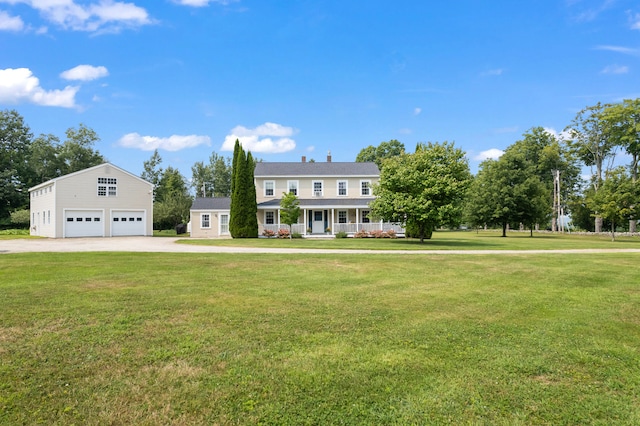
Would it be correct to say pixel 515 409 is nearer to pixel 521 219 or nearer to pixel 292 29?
pixel 292 29

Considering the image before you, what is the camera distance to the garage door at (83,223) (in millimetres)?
32250

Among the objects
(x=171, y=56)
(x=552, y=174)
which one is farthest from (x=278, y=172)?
(x=552, y=174)

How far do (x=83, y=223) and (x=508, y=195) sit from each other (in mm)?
41754

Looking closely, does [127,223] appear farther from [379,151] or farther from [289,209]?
[379,151]

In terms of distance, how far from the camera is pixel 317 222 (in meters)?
33.2

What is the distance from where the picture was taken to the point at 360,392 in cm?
359

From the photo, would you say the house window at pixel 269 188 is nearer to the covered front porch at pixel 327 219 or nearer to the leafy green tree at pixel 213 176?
the covered front porch at pixel 327 219

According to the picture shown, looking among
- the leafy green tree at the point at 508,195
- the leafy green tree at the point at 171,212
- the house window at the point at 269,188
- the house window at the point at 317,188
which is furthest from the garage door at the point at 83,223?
the leafy green tree at the point at 508,195

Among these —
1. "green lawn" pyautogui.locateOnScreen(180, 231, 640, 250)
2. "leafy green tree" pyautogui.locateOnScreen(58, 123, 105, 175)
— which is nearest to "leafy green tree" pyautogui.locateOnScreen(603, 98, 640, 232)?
"green lawn" pyautogui.locateOnScreen(180, 231, 640, 250)

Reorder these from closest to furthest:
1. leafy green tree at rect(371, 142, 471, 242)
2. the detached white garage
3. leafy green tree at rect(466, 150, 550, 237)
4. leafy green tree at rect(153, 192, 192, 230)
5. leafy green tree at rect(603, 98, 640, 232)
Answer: leafy green tree at rect(371, 142, 471, 242) < the detached white garage < leafy green tree at rect(466, 150, 550, 237) < leafy green tree at rect(153, 192, 192, 230) < leafy green tree at rect(603, 98, 640, 232)

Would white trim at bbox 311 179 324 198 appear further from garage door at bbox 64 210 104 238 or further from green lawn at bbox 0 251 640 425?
green lawn at bbox 0 251 640 425

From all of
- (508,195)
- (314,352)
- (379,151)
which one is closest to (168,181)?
(379,151)

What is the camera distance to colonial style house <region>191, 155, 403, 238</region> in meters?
32.2

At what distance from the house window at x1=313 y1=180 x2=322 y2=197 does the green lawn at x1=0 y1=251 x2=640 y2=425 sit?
83.8 ft
